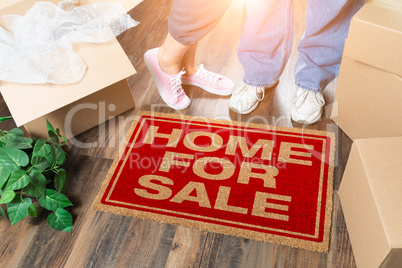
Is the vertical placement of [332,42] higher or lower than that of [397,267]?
higher

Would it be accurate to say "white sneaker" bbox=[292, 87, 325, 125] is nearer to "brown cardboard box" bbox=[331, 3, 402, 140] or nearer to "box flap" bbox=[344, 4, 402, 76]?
"brown cardboard box" bbox=[331, 3, 402, 140]

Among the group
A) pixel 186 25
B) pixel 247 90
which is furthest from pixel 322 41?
pixel 186 25

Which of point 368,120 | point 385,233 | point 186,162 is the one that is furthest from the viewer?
point 186,162

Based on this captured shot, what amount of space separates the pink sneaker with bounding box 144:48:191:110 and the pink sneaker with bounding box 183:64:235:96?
3.3 inches

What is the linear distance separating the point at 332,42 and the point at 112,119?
0.81 metres

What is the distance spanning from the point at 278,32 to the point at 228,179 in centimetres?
49

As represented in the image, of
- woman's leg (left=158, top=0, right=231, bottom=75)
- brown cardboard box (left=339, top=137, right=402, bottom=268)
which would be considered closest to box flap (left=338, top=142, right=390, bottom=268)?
brown cardboard box (left=339, top=137, right=402, bottom=268)

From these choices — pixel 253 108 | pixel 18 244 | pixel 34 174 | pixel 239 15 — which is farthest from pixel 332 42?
pixel 18 244

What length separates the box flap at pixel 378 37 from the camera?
82 cm

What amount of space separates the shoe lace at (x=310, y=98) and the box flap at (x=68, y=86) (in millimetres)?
584

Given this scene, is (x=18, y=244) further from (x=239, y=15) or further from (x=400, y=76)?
(x=239, y=15)

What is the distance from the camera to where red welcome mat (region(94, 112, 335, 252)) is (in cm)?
99

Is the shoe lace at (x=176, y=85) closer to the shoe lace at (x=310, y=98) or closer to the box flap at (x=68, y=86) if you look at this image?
the box flap at (x=68, y=86)

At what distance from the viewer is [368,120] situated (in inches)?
40.4
